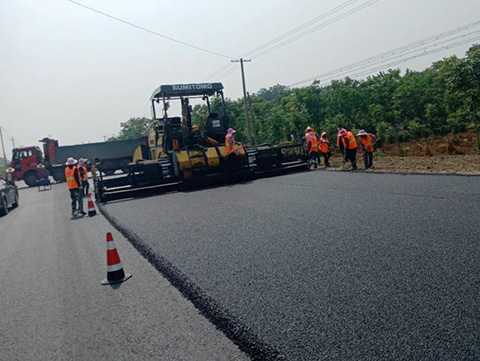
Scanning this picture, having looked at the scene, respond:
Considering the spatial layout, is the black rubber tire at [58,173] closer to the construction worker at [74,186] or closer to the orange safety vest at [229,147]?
the construction worker at [74,186]

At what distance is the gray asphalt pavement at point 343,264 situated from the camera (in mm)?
2838

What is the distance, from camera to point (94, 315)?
13.0ft

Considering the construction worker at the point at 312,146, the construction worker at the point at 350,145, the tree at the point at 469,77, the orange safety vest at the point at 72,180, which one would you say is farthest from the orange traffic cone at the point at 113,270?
the tree at the point at 469,77

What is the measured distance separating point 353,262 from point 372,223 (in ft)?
5.84

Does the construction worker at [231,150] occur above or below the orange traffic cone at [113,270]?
above

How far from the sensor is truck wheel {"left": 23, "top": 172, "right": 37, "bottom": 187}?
1186 inches

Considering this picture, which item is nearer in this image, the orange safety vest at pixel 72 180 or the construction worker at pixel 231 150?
the orange safety vest at pixel 72 180

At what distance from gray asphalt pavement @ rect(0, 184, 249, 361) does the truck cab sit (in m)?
26.2

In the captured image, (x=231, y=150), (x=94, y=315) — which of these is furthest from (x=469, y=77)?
(x=94, y=315)

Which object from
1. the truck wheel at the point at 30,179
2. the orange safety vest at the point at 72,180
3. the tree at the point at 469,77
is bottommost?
the truck wheel at the point at 30,179

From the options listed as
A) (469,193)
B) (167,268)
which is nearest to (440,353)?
(167,268)

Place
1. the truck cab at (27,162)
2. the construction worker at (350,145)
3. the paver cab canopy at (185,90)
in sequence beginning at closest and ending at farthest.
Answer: the paver cab canopy at (185,90)
the construction worker at (350,145)
the truck cab at (27,162)

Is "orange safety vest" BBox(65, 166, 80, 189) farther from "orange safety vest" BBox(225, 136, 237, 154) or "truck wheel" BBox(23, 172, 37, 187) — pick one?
"truck wheel" BBox(23, 172, 37, 187)

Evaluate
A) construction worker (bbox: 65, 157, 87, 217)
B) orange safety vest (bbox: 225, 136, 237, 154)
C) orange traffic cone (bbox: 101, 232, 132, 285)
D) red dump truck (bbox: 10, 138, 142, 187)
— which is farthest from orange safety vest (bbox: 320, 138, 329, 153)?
red dump truck (bbox: 10, 138, 142, 187)
